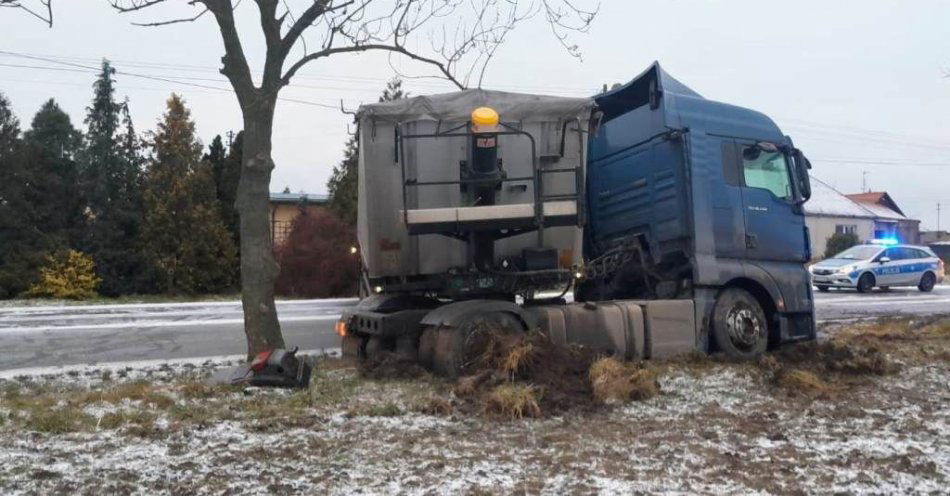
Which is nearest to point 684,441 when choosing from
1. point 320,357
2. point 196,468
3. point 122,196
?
point 196,468

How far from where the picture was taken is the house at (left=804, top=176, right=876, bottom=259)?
5612 centimetres

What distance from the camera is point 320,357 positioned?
34.8ft

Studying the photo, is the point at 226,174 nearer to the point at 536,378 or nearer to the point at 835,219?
the point at 536,378

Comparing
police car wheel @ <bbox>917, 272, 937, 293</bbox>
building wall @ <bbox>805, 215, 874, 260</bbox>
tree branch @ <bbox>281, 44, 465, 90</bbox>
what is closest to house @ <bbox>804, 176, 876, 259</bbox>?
building wall @ <bbox>805, 215, 874, 260</bbox>

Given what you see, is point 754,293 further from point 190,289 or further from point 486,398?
point 190,289

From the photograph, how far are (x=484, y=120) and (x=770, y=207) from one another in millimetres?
4123

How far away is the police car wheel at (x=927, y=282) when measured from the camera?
91.0 ft

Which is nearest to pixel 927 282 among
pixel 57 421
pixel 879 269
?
pixel 879 269

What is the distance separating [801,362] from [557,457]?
15.0ft

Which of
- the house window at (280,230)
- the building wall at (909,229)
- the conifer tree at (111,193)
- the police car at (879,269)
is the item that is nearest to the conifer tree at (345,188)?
the house window at (280,230)

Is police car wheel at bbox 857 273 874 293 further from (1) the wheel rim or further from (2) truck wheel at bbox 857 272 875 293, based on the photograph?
(1) the wheel rim

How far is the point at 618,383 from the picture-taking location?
25.2ft

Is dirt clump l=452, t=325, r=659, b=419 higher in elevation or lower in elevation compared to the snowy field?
higher

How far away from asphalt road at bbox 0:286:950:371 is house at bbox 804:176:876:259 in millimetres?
36913
